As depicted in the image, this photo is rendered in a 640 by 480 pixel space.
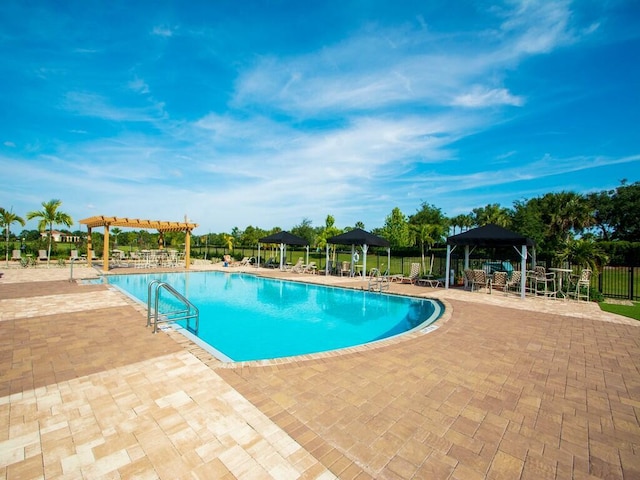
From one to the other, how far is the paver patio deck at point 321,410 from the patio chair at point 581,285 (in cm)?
583

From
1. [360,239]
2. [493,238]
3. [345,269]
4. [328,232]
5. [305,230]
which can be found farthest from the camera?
[305,230]

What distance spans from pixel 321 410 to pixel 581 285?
39.5ft

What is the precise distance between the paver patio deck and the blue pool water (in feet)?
5.23

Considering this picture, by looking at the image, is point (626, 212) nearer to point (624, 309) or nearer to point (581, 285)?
point (581, 285)

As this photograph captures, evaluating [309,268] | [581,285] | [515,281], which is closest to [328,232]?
[309,268]

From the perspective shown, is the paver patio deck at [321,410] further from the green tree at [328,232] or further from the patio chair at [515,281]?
the green tree at [328,232]

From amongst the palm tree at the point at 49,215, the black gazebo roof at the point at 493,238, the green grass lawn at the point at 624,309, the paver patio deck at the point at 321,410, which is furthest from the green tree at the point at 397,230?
the palm tree at the point at 49,215

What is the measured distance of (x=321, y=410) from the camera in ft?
9.39

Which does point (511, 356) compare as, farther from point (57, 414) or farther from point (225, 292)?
point (225, 292)

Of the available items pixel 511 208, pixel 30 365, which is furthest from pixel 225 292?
Result: pixel 511 208

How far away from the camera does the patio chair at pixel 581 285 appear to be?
10.1 metres

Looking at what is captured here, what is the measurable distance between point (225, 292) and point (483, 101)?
13546 millimetres

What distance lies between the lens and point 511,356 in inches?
179

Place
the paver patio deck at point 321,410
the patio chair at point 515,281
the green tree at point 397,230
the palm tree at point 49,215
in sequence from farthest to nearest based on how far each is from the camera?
the green tree at point 397,230, the palm tree at point 49,215, the patio chair at point 515,281, the paver patio deck at point 321,410
